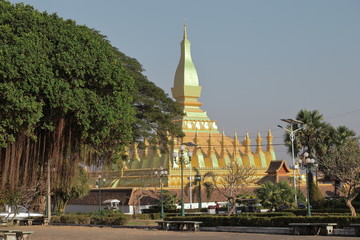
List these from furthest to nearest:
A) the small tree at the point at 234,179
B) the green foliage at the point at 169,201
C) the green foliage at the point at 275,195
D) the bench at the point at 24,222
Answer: the green foliage at the point at 169,201 < the bench at the point at 24,222 < the green foliage at the point at 275,195 < the small tree at the point at 234,179

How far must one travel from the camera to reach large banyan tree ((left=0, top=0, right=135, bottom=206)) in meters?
19.2

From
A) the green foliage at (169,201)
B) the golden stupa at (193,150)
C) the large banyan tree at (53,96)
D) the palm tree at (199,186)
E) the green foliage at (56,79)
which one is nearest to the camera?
the green foliage at (56,79)

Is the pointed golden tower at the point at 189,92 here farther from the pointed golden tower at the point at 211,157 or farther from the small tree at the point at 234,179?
the small tree at the point at 234,179

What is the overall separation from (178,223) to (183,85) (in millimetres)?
43854

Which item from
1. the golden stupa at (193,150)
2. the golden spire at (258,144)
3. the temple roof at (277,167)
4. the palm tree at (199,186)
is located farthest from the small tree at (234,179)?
the golden spire at (258,144)

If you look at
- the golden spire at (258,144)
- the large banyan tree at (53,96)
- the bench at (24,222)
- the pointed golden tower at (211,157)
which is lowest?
the bench at (24,222)

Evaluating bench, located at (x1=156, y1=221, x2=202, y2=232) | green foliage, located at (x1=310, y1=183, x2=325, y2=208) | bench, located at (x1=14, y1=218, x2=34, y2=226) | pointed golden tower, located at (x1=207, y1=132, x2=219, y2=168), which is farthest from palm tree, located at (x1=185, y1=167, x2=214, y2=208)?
bench, located at (x1=156, y1=221, x2=202, y2=232)

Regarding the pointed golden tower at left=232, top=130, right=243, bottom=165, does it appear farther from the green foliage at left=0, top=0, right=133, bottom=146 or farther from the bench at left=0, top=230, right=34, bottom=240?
the bench at left=0, top=230, right=34, bottom=240

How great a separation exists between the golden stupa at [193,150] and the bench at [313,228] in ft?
103

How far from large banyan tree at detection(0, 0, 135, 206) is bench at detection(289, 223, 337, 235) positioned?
744cm

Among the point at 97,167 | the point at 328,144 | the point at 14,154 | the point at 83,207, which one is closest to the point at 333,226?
the point at 97,167

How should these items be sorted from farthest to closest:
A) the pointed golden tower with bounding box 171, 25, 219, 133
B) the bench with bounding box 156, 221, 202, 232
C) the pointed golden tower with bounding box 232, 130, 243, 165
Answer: the pointed golden tower with bounding box 171, 25, 219, 133
the pointed golden tower with bounding box 232, 130, 243, 165
the bench with bounding box 156, 221, 202, 232

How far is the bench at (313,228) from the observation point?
73.0 ft

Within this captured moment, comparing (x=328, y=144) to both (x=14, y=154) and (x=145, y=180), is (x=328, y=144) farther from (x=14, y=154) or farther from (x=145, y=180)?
(x=14, y=154)
